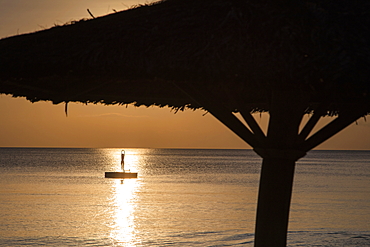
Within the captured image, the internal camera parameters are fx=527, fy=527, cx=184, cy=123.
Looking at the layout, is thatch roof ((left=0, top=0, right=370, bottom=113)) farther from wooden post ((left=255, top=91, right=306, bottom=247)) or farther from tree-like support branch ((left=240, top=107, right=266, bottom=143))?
wooden post ((left=255, top=91, right=306, bottom=247))

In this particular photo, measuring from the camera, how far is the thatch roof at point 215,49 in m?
5.07

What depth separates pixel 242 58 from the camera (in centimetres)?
524

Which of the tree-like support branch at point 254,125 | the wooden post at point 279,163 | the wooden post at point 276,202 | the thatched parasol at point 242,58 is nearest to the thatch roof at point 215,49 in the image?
the thatched parasol at point 242,58

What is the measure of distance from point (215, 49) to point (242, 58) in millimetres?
299

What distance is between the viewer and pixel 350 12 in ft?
18.4

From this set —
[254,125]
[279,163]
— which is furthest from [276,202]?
[254,125]

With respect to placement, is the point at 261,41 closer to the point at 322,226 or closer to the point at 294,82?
the point at 294,82

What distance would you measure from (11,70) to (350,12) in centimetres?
368

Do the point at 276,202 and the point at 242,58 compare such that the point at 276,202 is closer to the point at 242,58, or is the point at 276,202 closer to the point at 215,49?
the point at 242,58

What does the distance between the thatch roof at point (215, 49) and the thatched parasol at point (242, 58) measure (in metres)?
0.01

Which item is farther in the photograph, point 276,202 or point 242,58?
point 276,202

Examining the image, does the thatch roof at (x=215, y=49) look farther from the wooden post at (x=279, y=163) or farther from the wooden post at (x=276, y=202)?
the wooden post at (x=276, y=202)

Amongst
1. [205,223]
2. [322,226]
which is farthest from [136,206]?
[322,226]

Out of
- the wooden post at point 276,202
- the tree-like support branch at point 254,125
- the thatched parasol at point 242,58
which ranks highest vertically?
the thatched parasol at point 242,58
